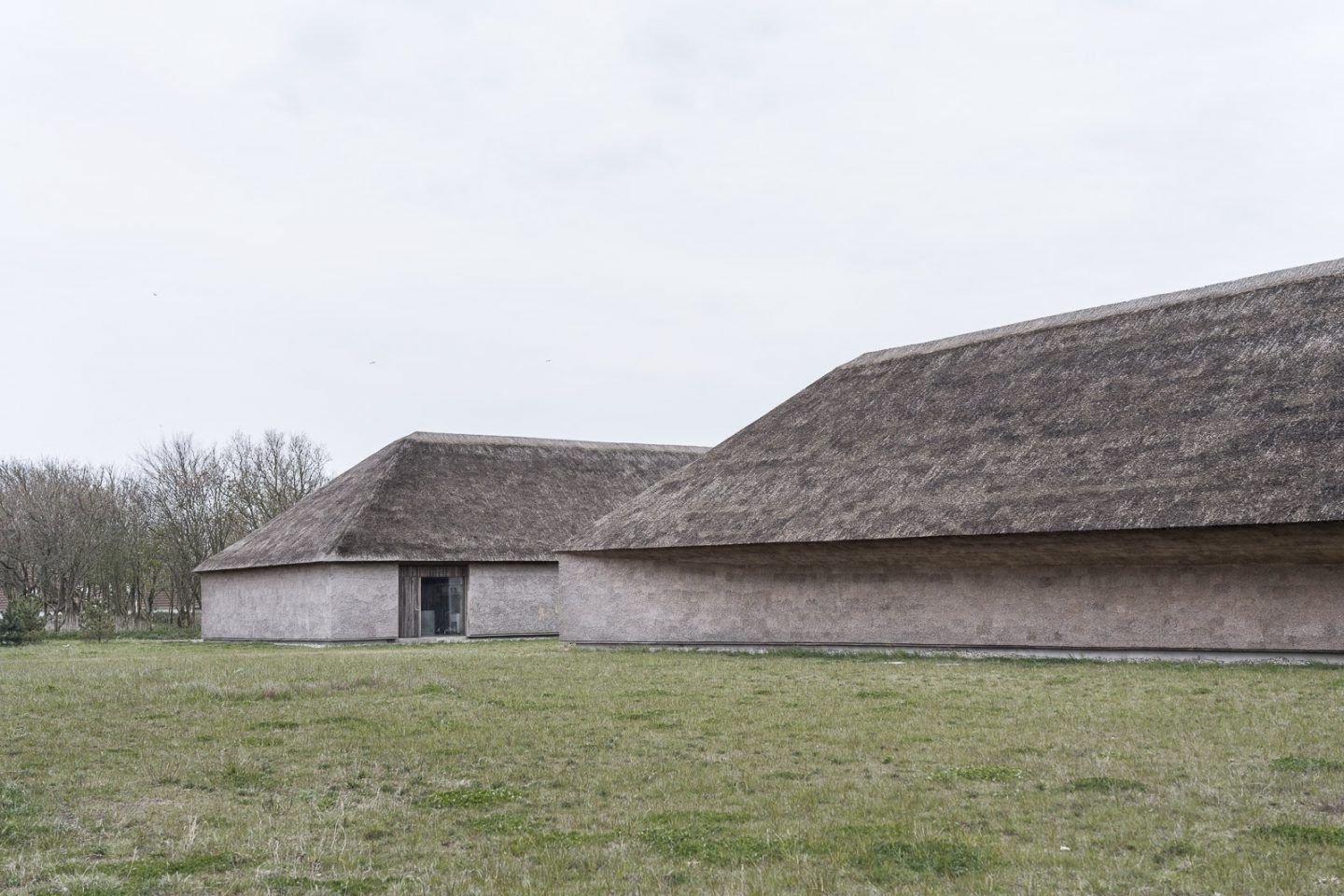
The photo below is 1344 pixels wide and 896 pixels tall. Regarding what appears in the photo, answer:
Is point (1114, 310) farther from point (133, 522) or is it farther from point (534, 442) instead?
point (133, 522)

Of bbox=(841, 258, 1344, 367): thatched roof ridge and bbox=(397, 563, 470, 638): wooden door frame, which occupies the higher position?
bbox=(841, 258, 1344, 367): thatched roof ridge

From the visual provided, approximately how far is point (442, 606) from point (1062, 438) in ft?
64.1

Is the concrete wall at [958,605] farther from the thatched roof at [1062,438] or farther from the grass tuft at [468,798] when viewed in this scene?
the grass tuft at [468,798]

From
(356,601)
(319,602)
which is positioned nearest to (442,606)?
(356,601)

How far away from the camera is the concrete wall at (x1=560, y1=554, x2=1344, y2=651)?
1853 cm

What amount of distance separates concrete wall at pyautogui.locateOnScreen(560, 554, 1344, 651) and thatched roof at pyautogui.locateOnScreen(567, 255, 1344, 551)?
1354 mm

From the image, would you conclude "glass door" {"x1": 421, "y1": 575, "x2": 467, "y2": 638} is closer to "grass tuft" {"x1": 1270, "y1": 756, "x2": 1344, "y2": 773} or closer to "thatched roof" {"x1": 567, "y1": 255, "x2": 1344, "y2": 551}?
"thatched roof" {"x1": 567, "y1": 255, "x2": 1344, "y2": 551}

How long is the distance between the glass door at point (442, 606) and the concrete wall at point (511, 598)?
37 centimetres

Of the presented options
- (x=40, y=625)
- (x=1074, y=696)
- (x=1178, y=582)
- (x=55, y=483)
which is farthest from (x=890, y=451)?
(x=55, y=483)

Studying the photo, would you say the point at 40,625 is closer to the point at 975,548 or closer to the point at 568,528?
the point at 568,528

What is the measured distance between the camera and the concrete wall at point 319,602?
33312mm

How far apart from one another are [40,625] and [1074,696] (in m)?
33.5

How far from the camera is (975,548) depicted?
20812mm

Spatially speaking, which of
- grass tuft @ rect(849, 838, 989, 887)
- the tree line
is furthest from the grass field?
the tree line
